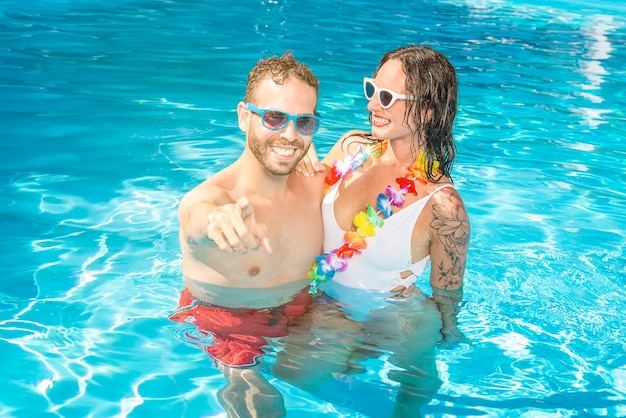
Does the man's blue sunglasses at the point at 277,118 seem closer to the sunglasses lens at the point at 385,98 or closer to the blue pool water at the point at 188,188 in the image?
the sunglasses lens at the point at 385,98

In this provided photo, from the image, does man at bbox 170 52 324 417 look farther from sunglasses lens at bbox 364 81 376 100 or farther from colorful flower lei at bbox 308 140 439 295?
sunglasses lens at bbox 364 81 376 100

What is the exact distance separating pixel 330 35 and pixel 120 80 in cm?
Answer: 502

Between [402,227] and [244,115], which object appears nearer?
[244,115]

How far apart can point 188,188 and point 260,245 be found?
116 inches

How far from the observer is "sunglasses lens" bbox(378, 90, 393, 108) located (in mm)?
3559

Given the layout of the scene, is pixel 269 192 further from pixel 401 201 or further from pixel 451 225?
pixel 451 225

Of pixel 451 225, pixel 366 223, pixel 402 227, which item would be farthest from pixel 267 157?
pixel 451 225

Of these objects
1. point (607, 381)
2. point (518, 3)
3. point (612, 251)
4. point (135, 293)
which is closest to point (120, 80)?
point (135, 293)

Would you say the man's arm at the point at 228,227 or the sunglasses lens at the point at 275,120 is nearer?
the man's arm at the point at 228,227

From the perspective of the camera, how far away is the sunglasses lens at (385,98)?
356 centimetres

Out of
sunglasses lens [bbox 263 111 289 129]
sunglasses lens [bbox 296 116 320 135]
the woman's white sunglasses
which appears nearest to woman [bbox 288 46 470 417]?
the woman's white sunglasses

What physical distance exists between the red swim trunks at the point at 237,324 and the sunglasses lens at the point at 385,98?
97 centimetres

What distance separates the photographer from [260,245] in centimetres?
333

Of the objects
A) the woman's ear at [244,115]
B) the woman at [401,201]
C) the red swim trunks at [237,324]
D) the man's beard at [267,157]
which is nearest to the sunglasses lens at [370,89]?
the woman at [401,201]
